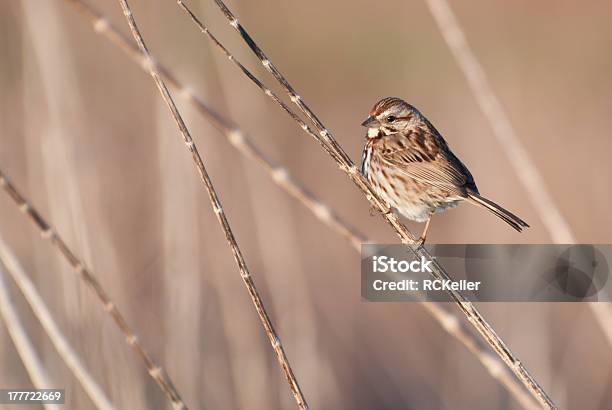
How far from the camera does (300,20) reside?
424 inches

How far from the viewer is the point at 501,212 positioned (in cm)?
312

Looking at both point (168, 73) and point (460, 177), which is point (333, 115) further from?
point (168, 73)

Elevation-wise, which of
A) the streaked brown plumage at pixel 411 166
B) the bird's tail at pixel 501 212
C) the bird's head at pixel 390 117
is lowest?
the bird's tail at pixel 501 212

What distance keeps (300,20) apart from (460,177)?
24.9ft

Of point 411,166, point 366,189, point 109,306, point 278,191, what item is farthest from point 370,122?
point 278,191

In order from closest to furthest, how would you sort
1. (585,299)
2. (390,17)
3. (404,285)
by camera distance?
A: 1. (404,285)
2. (585,299)
3. (390,17)

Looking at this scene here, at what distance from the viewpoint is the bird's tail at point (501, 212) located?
2992 millimetres

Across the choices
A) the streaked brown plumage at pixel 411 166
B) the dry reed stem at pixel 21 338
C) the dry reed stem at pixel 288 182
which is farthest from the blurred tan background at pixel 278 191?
the dry reed stem at pixel 288 182

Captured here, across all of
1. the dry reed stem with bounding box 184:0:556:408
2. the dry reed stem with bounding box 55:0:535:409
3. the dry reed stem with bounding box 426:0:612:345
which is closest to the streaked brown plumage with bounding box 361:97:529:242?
the dry reed stem with bounding box 426:0:612:345

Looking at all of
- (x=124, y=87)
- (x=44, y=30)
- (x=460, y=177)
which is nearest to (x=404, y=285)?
(x=460, y=177)

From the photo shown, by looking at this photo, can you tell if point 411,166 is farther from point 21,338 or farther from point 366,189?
point 21,338

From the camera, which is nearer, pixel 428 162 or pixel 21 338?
pixel 21 338

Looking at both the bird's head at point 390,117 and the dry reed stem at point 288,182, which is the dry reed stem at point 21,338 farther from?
the bird's head at point 390,117

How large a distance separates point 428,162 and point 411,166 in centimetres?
8
